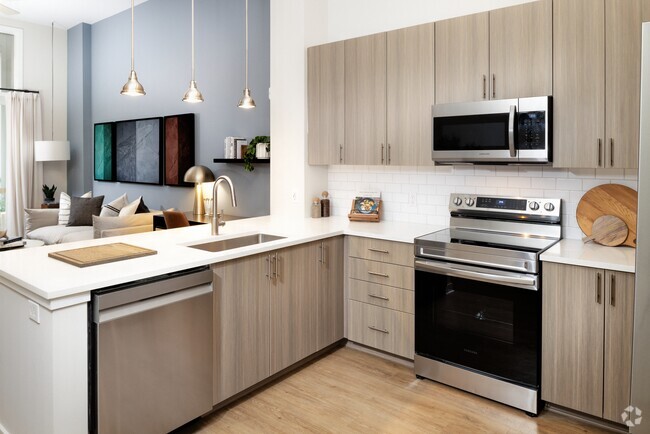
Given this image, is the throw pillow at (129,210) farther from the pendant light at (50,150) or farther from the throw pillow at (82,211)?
the pendant light at (50,150)

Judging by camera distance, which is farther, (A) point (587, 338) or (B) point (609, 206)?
(B) point (609, 206)

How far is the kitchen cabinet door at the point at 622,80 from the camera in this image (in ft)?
8.29

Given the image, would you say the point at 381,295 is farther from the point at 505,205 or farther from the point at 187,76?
the point at 187,76

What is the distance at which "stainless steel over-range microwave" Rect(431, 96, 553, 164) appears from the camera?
2811 millimetres

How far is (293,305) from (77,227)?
4.25 metres

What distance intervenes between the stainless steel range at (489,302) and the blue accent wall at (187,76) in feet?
7.49

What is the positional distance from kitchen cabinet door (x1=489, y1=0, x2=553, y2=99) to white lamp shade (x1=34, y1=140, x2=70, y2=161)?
6558 millimetres

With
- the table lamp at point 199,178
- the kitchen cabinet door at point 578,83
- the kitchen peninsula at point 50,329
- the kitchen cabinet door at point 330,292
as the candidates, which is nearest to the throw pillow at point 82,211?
the table lamp at point 199,178

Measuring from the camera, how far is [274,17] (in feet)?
13.6

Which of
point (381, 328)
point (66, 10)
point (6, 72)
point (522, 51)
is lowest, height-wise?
point (381, 328)

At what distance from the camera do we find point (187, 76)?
570 centimetres

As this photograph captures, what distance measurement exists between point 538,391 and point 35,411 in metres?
2.45

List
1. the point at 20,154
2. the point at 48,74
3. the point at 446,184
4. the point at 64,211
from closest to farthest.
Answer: the point at 446,184
the point at 64,211
the point at 20,154
the point at 48,74

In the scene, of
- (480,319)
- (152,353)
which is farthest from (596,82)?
(152,353)
